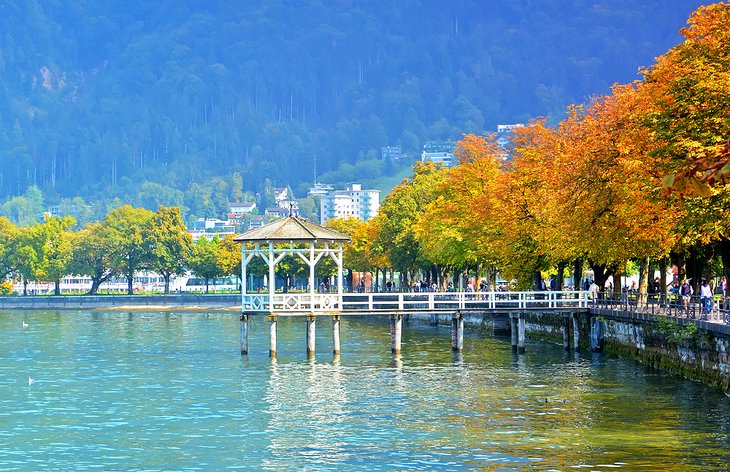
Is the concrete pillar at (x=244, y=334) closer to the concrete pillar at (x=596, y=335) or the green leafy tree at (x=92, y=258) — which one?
the concrete pillar at (x=596, y=335)

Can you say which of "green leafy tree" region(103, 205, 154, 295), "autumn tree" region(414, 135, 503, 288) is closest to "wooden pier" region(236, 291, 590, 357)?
"autumn tree" region(414, 135, 503, 288)

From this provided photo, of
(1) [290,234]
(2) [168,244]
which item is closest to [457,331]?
(1) [290,234]

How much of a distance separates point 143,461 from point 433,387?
19.6 m

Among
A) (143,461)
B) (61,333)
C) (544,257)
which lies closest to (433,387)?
(143,461)

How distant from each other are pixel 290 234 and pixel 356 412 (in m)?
24.4

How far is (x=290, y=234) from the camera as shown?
2645 inches

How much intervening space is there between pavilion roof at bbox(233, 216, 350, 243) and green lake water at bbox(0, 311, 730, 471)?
22.4ft

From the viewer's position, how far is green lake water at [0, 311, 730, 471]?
34594 millimetres

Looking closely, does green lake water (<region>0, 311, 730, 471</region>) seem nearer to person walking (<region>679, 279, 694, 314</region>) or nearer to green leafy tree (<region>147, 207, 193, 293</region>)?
person walking (<region>679, 279, 694, 314</region>)

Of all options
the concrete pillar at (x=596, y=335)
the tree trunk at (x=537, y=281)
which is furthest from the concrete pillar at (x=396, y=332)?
the tree trunk at (x=537, y=281)

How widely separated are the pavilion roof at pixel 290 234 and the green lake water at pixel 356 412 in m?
6.81

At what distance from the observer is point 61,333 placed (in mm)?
101500

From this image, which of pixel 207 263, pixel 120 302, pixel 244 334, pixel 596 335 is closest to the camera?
pixel 596 335

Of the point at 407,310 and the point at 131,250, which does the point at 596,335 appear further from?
the point at 131,250
